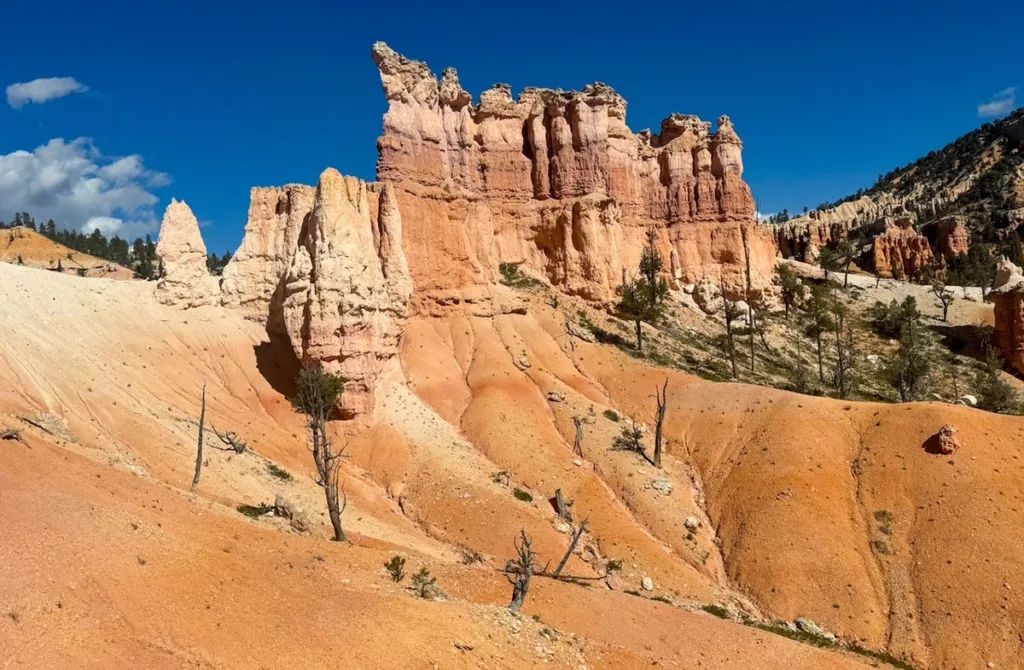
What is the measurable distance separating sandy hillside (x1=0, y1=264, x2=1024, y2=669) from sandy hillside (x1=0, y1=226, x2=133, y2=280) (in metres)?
74.4

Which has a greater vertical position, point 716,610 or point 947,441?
point 947,441

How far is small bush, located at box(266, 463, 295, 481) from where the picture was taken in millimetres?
31961

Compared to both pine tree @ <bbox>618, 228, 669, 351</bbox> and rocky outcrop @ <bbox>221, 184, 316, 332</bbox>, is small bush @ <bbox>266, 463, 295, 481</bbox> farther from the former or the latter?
pine tree @ <bbox>618, 228, 669, 351</bbox>

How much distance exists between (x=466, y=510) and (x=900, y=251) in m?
108

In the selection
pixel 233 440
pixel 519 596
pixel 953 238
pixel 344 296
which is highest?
pixel 953 238

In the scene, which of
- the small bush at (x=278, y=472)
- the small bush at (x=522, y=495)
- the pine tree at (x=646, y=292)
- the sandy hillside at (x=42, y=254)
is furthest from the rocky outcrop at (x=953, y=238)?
the sandy hillside at (x=42, y=254)

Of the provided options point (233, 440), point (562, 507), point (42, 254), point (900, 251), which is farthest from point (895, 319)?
point (42, 254)

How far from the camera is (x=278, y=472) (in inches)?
1270

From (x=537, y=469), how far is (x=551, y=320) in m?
19.6

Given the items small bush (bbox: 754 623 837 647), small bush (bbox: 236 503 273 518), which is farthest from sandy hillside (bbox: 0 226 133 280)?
small bush (bbox: 754 623 837 647)

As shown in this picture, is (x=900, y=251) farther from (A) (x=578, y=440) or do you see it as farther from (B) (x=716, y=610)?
(B) (x=716, y=610)

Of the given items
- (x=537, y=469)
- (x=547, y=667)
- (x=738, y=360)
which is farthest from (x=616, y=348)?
(x=547, y=667)

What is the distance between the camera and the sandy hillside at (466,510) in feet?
45.4

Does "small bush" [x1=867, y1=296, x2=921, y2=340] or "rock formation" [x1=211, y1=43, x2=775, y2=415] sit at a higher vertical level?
"rock formation" [x1=211, y1=43, x2=775, y2=415]
